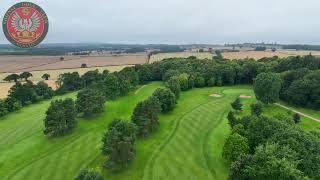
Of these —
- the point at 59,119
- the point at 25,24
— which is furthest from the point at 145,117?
the point at 25,24

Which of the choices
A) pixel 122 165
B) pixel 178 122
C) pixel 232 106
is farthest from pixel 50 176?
pixel 232 106

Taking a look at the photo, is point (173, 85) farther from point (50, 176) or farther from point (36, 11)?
point (36, 11)

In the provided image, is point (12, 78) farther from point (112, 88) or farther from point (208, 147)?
point (208, 147)

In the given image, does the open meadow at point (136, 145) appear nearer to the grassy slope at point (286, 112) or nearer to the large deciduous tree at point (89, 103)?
the grassy slope at point (286, 112)

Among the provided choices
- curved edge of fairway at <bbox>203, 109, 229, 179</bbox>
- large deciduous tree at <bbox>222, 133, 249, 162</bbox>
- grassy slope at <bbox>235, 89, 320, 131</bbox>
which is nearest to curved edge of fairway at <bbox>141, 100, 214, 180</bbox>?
curved edge of fairway at <bbox>203, 109, 229, 179</bbox>

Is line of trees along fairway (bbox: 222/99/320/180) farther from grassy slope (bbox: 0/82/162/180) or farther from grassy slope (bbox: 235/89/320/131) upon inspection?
grassy slope (bbox: 0/82/162/180)

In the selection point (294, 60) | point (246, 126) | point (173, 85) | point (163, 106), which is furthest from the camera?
point (294, 60)
